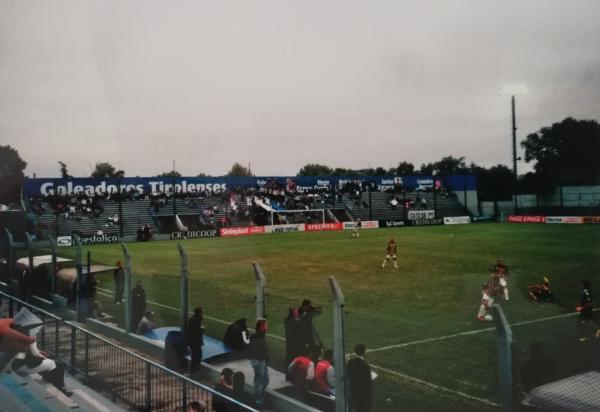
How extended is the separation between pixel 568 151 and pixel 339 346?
256 ft

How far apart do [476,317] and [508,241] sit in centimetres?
2646

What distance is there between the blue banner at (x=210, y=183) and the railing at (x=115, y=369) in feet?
147

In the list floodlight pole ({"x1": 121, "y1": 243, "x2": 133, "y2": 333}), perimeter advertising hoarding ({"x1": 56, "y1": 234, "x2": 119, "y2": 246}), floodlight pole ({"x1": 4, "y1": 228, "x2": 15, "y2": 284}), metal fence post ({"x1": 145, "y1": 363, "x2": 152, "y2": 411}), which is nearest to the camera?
metal fence post ({"x1": 145, "y1": 363, "x2": 152, "y2": 411})

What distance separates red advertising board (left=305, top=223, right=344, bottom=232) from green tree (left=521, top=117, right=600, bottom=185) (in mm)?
27387

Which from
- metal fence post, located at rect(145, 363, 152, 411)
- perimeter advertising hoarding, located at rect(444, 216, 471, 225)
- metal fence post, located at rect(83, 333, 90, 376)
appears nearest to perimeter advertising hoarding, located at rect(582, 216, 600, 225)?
perimeter advertising hoarding, located at rect(444, 216, 471, 225)

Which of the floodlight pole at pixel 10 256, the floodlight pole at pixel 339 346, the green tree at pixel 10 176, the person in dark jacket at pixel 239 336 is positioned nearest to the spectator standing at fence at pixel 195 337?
the person in dark jacket at pixel 239 336

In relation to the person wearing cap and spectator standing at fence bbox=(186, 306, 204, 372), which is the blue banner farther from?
spectator standing at fence bbox=(186, 306, 204, 372)

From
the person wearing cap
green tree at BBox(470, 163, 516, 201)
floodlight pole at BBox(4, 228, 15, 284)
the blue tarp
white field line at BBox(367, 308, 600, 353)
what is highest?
green tree at BBox(470, 163, 516, 201)

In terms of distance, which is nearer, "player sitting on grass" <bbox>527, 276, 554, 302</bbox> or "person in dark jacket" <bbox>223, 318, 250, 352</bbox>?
"person in dark jacket" <bbox>223, 318, 250, 352</bbox>

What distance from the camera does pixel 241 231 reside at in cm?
5506

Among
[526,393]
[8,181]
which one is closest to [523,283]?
[526,393]

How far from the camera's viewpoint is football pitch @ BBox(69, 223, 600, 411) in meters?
11.2

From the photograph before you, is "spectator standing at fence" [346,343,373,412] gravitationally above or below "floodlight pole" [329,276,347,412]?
below

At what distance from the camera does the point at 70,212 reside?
52375 mm
